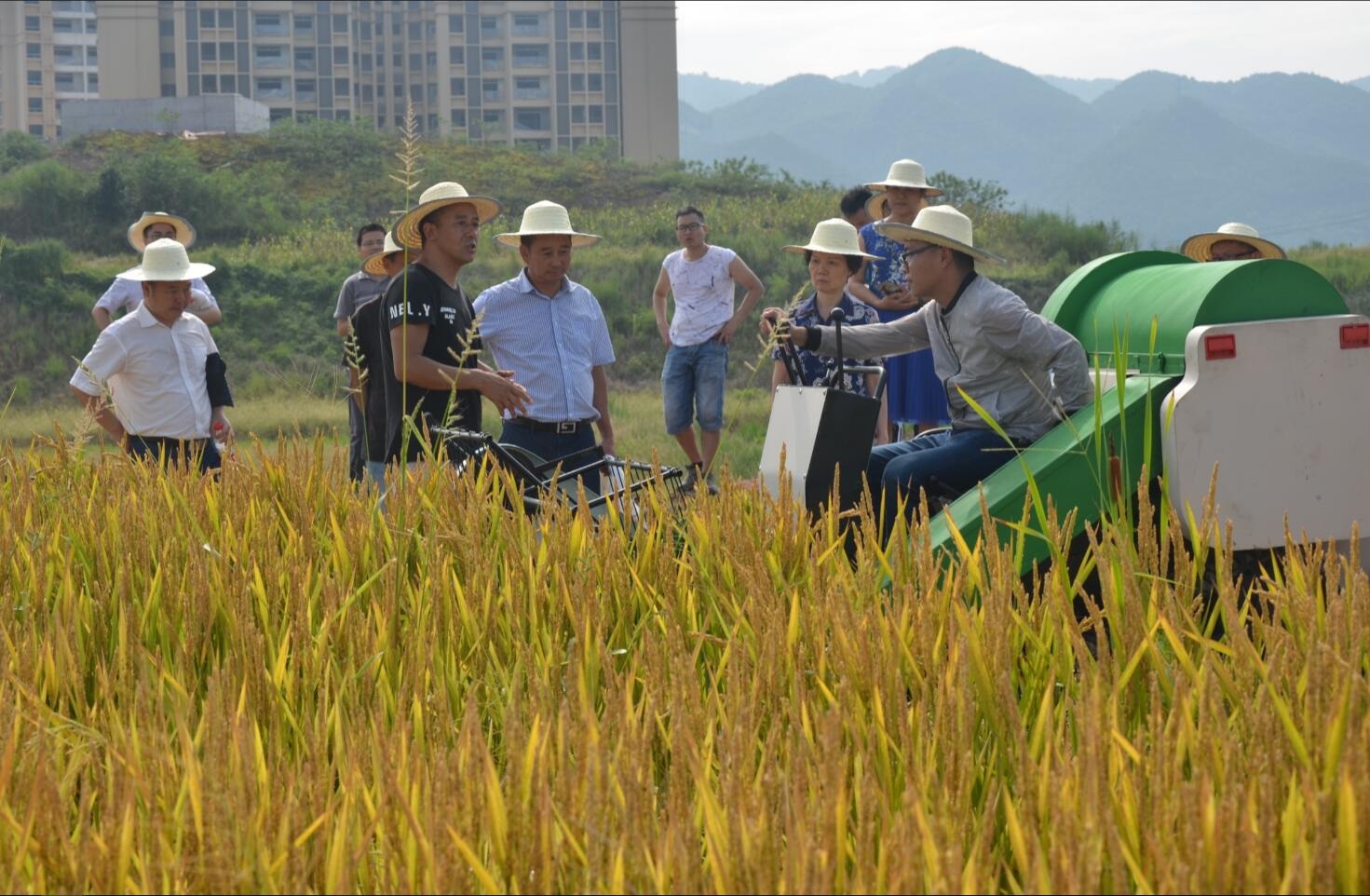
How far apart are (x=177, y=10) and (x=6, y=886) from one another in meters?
93.2

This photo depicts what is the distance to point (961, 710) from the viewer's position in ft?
8.14

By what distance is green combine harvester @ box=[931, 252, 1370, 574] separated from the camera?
4.98 metres

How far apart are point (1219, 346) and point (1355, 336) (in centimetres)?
50

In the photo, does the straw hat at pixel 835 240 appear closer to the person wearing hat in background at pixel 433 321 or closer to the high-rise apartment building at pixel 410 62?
the person wearing hat in background at pixel 433 321

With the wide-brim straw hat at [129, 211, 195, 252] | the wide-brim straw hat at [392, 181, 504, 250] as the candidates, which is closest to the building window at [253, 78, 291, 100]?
the wide-brim straw hat at [129, 211, 195, 252]

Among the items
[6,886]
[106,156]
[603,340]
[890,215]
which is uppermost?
[106,156]

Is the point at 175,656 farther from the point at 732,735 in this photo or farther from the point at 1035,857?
the point at 1035,857

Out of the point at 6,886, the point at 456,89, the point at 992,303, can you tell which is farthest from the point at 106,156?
the point at 456,89

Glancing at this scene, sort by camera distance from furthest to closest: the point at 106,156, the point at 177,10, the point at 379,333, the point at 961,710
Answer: the point at 177,10
the point at 106,156
the point at 379,333
the point at 961,710

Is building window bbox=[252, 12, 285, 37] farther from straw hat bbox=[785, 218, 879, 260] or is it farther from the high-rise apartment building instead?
straw hat bbox=[785, 218, 879, 260]

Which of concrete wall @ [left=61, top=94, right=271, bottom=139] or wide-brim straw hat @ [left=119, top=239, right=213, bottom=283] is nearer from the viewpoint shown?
wide-brim straw hat @ [left=119, top=239, right=213, bottom=283]

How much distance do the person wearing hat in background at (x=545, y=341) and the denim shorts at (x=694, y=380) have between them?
3731 millimetres

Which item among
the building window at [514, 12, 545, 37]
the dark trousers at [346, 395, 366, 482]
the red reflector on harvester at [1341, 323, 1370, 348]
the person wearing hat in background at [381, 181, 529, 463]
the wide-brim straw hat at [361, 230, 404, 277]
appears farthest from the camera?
the building window at [514, 12, 545, 37]

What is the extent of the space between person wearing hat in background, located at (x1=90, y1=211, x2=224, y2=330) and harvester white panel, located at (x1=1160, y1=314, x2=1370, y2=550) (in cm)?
585
